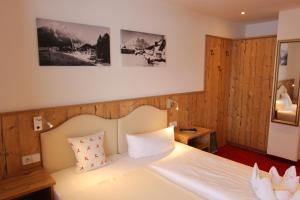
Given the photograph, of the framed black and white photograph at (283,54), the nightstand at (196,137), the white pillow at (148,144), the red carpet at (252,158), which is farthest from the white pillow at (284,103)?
the white pillow at (148,144)

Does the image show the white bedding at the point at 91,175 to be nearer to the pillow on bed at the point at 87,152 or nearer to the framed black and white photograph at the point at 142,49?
the pillow on bed at the point at 87,152

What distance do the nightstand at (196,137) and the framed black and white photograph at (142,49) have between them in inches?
41.7

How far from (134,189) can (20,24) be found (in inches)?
68.8

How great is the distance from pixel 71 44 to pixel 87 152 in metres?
1.10

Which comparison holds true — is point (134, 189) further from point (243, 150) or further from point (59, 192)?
point (243, 150)

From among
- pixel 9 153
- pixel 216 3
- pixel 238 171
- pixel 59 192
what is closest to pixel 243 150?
pixel 238 171

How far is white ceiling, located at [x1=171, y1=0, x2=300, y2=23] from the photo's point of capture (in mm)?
3047

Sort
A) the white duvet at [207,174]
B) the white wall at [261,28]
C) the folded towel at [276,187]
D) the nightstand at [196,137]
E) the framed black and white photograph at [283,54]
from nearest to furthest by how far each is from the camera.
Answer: the folded towel at [276,187], the white duvet at [207,174], the nightstand at [196,137], the framed black and white photograph at [283,54], the white wall at [261,28]

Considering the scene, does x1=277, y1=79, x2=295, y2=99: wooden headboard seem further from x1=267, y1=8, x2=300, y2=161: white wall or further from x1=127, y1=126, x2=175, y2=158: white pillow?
x1=127, y1=126, x2=175, y2=158: white pillow

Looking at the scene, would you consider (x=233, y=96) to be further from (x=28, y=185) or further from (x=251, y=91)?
(x=28, y=185)

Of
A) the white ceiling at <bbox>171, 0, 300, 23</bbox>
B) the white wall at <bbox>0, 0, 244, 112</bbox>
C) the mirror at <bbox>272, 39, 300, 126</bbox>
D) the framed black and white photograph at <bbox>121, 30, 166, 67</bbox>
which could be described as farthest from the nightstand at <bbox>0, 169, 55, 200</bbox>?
the mirror at <bbox>272, 39, 300, 126</bbox>

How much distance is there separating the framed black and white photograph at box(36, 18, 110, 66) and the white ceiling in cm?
135

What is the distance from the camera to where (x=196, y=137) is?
136 inches

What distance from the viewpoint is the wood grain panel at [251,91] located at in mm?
3920
